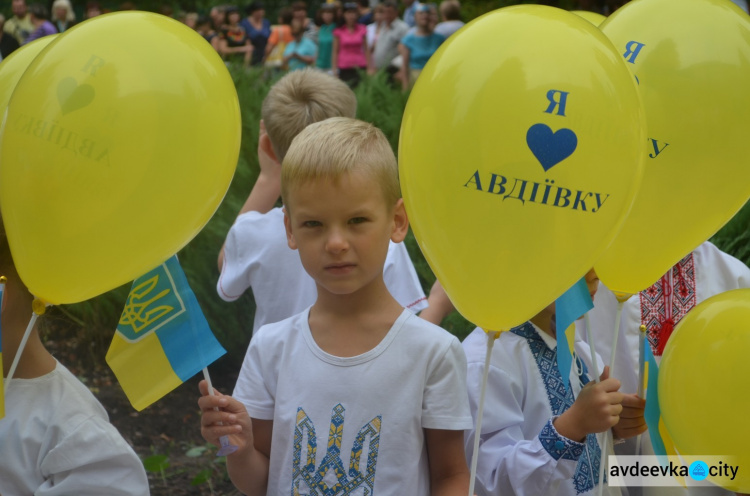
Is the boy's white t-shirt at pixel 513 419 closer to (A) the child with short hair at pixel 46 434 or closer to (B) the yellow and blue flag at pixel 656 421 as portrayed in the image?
(B) the yellow and blue flag at pixel 656 421

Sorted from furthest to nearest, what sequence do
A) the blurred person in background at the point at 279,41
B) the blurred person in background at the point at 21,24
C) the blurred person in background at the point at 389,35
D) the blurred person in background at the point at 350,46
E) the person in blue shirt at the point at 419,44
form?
the blurred person in background at the point at 21,24 → the blurred person in background at the point at 279,41 → the blurred person in background at the point at 350,46 → the blurred person in background at the point at 389,35 → the person in blue shirt at the point at 419,44

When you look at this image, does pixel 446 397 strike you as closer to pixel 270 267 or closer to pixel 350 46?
pixel 270 267

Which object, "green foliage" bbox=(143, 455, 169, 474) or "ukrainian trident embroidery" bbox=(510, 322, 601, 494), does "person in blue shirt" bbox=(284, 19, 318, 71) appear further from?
"ukrainian trident embroidery" bbox=(510, 322, 601, 494)

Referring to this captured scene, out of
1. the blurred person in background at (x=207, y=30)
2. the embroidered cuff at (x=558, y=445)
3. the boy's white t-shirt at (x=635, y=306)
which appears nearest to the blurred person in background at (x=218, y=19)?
the blurred person in background at (x=207, y=30)

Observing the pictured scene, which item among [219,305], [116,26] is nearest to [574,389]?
[116,26]

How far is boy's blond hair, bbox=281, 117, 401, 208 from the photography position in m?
2.24

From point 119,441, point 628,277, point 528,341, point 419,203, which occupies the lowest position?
point 119,441

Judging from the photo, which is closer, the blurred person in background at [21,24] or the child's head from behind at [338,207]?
the child's head from behind at [338,207]

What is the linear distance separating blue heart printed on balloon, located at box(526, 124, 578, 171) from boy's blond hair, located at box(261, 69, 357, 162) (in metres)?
1.40

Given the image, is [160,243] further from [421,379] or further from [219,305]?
[219,305]

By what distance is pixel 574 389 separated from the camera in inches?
100

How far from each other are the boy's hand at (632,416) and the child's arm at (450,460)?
0.43m

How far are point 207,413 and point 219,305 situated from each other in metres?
2.89

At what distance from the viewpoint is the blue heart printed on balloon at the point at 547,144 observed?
6.09 feet
